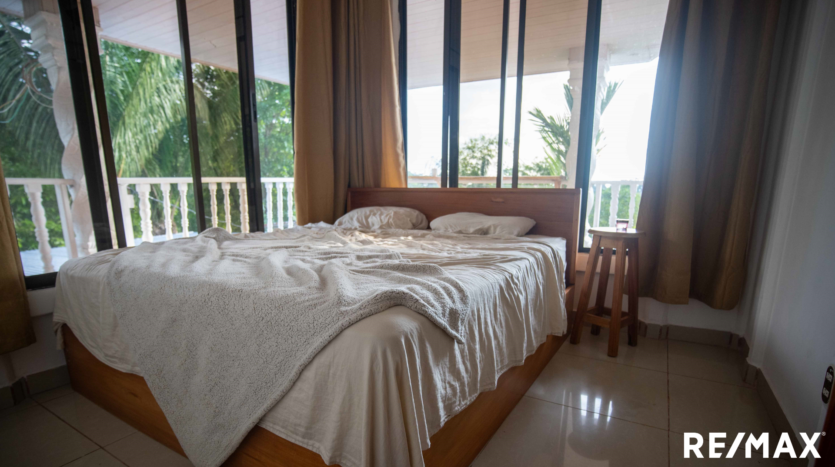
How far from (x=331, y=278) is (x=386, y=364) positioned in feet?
1.37

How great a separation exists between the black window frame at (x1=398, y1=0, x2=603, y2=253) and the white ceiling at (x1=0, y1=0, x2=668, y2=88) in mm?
53

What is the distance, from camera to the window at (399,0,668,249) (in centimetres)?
243

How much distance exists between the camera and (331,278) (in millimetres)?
1110

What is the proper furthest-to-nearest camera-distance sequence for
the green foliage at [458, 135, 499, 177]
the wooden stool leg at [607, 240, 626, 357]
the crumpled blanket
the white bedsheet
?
the green foliage at [458, 135, 499, 177], the wooden stool leg at [607, 240, 626, 357], the crumpled blanket, the white bedsheet

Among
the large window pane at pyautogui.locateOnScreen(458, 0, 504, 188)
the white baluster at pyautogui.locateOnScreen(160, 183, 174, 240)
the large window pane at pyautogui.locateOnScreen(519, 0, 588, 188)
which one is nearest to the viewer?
the large window pane at pyautogui.locateOnScreen(519, 0, 588, 188)

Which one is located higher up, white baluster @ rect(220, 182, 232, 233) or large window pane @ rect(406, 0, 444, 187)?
large window pane @ rect(406, 0, 444, 187)

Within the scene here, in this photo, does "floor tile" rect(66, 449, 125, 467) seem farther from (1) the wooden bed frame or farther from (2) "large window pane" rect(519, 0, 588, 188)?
(2) "large window pane" rect(519, 0, 588, 188)

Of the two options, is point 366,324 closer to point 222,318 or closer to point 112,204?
point 222,318

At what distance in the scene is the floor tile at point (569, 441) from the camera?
127 cm

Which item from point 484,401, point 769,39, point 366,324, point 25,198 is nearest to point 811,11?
point 769,39

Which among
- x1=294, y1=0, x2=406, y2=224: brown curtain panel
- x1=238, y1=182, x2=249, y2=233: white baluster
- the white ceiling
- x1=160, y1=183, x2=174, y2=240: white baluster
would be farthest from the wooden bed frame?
x1=160, y1=183, x2=174, y2=240: white baluster

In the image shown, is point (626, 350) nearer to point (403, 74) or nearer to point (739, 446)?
point (739, 446)

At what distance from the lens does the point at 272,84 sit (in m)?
3.05

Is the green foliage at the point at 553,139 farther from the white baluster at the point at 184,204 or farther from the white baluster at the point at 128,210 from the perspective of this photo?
the white baluster at the point at 128,210
